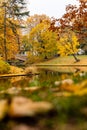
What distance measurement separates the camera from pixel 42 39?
53.1 meters

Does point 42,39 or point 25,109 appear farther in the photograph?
point 42,39

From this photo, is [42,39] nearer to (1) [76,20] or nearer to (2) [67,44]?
(2) [67,44]

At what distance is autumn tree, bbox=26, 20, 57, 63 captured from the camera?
52281mm

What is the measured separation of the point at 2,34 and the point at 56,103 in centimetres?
4066

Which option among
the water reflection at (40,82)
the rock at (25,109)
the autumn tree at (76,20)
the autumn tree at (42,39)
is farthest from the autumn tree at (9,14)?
the rock at (25,109)

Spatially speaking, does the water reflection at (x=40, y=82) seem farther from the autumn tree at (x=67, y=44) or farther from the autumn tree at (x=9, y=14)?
the autumn tree at (x=67, y=44)

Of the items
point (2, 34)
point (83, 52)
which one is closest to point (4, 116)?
point (2, 34)

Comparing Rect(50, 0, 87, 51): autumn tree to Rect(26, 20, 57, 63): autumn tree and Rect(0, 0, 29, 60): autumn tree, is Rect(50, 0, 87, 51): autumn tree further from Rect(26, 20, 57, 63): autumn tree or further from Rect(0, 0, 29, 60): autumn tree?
Rect(26, 20, 57, 63): autumn tree

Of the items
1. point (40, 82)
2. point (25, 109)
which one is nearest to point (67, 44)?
point (40, 82)

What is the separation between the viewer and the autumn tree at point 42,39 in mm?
52281

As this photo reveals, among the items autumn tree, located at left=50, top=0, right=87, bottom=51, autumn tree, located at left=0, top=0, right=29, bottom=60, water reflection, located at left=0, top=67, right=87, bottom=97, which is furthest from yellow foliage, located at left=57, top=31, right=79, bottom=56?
water reflection, located at left=0, top=67, right=87, bottom=97

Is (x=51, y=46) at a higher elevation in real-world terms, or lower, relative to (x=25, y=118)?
lower

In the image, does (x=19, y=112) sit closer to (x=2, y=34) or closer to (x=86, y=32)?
(x=86, y=32)

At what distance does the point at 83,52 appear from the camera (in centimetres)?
6900
